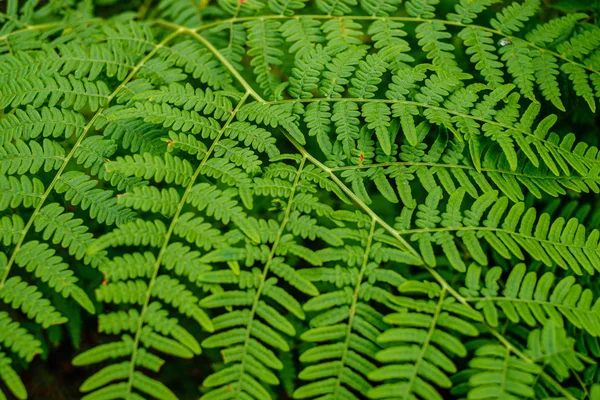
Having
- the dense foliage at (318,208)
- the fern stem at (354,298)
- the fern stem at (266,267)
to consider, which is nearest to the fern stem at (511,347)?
the dense foliage at (318,208)

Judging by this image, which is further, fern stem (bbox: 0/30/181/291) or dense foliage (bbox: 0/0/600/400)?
fern stem (bbox: 0/30/181/291)

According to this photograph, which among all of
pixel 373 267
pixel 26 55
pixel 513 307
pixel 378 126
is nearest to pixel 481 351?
pixel 513 307

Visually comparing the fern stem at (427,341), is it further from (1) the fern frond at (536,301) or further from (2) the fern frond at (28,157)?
(2) the fern frond at (28,157)

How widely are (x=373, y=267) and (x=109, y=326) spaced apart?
3.32 feet

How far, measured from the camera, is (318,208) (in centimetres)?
195

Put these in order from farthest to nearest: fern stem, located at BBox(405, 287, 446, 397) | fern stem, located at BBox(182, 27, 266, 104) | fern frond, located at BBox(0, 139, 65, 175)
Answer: fern stem, located at BBox(182, 27, 266, 104), fern frond, located at BBox(0, 139, 65, 175), fern stem, located at BBox(405, 287, 446, 397)

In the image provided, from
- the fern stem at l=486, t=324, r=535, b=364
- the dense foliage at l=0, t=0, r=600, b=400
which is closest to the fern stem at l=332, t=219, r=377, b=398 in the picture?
the dense foliage at l=0, t=0, r=600, b=400

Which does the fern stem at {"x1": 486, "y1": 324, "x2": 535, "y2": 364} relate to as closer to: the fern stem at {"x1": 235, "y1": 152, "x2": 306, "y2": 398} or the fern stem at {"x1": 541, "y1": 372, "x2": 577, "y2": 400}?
the fern stem at {"x1": 541, "y1": 372, "x2": 577, "y2": 400}

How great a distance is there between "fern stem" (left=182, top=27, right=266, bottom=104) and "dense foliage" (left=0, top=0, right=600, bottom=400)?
2 cm

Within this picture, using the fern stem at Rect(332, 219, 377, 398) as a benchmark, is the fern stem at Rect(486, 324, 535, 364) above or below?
below

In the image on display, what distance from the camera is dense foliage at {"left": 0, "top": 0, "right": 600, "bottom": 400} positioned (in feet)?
5.64

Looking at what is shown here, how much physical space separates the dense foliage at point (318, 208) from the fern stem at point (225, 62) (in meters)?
0.02

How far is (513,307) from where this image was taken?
71.3 inches

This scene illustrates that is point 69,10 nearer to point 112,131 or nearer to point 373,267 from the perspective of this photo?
point 112,131
